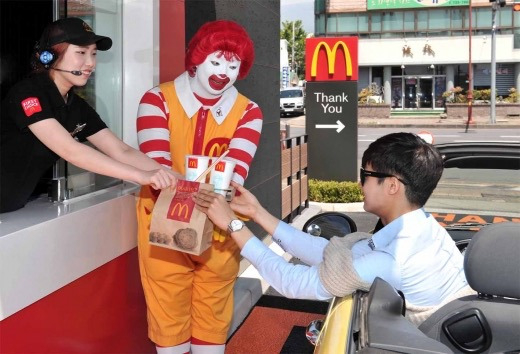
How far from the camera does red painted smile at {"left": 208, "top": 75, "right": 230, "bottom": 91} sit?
2922 mm

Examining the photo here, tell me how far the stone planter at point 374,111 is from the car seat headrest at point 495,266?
28588 mm

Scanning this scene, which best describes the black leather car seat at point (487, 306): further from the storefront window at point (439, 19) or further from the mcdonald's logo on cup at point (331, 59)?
the storefront window at point (439, 19)

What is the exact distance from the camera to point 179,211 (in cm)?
240

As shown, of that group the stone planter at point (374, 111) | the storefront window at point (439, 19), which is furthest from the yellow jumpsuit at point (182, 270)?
the storefront window at point (439, 19)

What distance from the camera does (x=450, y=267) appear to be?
2.12m

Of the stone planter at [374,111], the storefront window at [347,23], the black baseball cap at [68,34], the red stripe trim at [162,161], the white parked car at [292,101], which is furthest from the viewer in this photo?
the storefront window at [347,23]

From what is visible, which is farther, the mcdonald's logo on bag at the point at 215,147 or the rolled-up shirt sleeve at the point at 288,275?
the mcdonald's logo on bag at the point at 215,147

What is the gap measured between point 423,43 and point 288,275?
37599mm

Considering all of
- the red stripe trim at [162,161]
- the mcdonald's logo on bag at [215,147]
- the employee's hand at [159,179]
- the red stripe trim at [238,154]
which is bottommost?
the employee's hand at [159,179]

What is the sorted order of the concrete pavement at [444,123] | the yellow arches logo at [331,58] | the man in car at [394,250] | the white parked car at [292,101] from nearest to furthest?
1. the man in car at [394,250]
2. the yellow arches logo at [331,58]
3. the concrete pavement at [444,123]
4. the white parked car at [292,101]

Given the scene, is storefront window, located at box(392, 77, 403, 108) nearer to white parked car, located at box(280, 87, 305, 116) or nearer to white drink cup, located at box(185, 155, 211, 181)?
white parked car, located at box(280, 87, 305, 116)

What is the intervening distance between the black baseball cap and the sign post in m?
7.48

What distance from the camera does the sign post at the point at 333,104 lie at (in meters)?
9.68

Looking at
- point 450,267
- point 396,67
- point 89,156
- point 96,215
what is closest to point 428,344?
point 450,267
